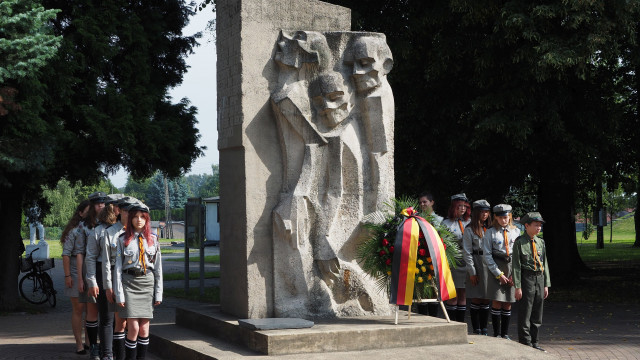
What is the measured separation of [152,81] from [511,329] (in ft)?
29.0

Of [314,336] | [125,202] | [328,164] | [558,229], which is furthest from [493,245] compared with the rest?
[558,229]

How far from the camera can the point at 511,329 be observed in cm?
1229

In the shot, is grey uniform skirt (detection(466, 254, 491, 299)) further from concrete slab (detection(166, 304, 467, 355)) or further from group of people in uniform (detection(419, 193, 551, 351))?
concrete slab (detection(166, 304, 467, 355))

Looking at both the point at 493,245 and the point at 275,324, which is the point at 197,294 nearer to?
the point at 493,245

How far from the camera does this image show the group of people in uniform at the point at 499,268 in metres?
9.31

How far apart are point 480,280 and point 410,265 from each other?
165 centimetres

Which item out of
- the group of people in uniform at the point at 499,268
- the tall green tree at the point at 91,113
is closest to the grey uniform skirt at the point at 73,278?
the tall green tree at the point at 91,113

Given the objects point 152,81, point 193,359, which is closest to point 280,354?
point 193,359

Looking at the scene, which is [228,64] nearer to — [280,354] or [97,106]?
[280,354]

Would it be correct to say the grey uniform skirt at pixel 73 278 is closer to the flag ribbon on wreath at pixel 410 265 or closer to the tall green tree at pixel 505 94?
the flag ribbon on wreath at pixel 410 265

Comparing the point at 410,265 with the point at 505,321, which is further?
the point at 505,321

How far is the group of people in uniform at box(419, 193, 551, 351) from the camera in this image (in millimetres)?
9312

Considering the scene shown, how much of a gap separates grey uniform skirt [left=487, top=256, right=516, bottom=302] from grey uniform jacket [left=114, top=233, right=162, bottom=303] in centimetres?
420

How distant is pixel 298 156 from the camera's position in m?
9.30
